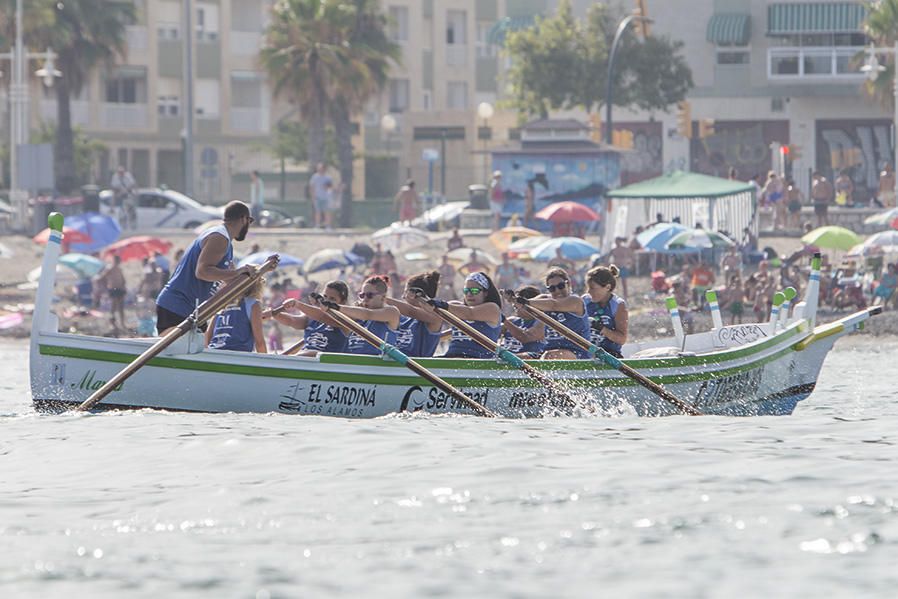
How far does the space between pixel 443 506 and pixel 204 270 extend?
4.22 metres

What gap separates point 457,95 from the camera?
7225 cm

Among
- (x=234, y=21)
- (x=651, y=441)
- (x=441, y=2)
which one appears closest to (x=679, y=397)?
(x=651, y=441)

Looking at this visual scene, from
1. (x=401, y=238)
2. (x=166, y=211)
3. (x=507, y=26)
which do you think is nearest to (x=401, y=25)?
(x=507, y=26)

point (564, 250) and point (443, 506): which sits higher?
point (564, 250)

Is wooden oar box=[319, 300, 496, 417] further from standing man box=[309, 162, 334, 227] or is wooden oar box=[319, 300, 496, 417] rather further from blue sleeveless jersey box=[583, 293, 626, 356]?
standing man box=[309, 162, 334, 227]

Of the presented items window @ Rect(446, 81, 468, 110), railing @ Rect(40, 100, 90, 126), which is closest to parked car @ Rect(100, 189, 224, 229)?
railing @ Rect(40, 100, 90, 126)

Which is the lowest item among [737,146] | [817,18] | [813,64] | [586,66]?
[737,146]

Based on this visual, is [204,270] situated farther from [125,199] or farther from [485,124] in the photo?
[485,124]

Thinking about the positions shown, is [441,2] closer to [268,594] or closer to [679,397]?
[679,397]

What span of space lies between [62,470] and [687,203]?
79.7ft

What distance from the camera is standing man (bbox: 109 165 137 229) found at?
44.3 m

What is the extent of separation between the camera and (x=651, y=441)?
1448 centimetres

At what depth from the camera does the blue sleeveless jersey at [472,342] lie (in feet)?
53.2

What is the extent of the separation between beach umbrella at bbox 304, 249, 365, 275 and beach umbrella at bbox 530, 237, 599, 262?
337 cm
